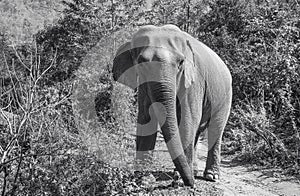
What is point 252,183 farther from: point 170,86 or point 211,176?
point 170,86

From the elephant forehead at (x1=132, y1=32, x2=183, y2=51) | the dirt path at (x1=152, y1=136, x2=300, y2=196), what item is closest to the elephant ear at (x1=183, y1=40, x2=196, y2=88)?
the elephant forehead at (x1=132, y1=32, x2=183, y2=51)

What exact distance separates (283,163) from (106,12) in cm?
852

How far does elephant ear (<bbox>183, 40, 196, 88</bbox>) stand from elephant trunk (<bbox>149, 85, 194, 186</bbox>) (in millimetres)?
398

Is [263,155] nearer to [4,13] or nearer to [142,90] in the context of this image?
[142,90]

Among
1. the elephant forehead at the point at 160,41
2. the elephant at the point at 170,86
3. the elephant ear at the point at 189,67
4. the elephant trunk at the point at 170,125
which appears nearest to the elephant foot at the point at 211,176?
the elephant at the point at 170,86

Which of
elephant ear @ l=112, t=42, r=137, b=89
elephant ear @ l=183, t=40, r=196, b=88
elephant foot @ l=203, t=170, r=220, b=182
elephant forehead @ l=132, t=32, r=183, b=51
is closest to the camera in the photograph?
→ elephant forehead @ l=132, t=32, r=183, b=51

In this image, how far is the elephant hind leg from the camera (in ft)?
22.4

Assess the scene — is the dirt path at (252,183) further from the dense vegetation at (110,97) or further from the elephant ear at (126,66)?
the elephant ear at (126,66)

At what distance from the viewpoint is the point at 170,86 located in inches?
205

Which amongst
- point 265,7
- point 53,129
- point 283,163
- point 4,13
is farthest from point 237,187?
point 4,13

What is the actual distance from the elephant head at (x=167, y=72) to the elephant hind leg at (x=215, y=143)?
138 centimetres

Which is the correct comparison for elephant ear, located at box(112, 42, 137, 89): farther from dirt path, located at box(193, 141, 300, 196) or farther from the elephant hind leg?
dirt path, located at box(193, 141, 300, 196)

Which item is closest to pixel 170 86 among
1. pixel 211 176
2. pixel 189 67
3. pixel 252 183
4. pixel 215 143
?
pixel 189 67

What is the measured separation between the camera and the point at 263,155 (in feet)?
29.0
